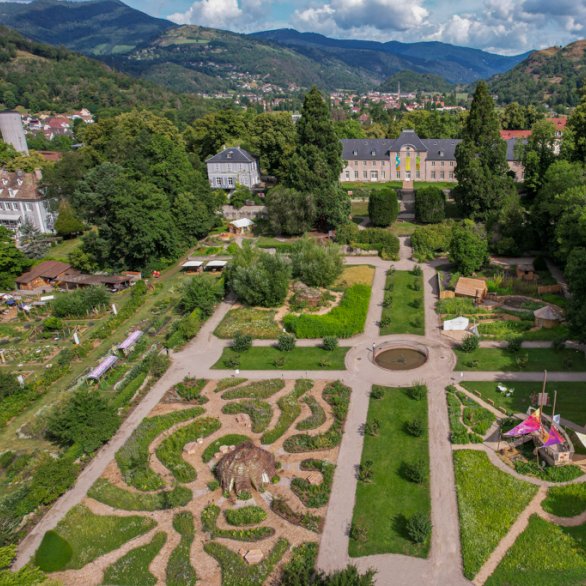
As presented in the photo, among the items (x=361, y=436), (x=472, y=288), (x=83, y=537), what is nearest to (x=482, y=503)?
(x=361, y=436)

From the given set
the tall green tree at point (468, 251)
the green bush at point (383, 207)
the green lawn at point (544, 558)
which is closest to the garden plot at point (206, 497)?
the green lawn at point (544, 558)

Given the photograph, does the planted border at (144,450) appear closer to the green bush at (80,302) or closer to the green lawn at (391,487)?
the green lawn at (391,487)

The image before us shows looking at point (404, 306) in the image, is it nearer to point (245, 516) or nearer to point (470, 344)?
point (470, 344)

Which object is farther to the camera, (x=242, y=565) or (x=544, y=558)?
(x=242, y=565)

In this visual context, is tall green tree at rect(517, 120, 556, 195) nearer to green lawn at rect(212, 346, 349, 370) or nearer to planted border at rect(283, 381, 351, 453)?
green lawn at rect(212, 346, 349, 370)

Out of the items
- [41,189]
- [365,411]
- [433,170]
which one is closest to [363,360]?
[365,411]

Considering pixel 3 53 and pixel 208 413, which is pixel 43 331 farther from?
pixel 3 53
